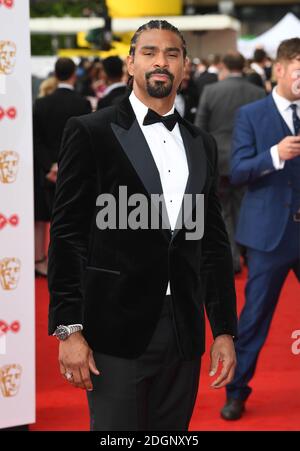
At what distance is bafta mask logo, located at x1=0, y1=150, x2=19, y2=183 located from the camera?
4039mm

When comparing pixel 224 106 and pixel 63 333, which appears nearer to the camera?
pixel 63 333

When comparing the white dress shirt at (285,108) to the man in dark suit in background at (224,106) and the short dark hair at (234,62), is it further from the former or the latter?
the short dark hair at (234,62)

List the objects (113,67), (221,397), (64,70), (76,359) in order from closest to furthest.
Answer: (76,359), (221,397), (64,70), (113,67)

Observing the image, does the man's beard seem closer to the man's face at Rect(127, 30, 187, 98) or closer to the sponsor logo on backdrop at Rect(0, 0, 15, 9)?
the man's face at Rect(127, 30, 187, 98)

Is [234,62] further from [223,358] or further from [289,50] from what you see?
[223,358]

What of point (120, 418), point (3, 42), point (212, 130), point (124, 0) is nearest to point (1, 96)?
point (3, 42)

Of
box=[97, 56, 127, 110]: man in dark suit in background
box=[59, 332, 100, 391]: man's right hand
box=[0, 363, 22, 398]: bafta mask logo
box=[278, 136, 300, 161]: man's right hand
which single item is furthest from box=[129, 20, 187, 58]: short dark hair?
box=[97, 56, 127, 110]: man in dark suit in background

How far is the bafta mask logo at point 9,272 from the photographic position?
4082mm

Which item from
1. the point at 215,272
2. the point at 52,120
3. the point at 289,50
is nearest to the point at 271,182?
the point at 289,50

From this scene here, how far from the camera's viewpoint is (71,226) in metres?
2.52

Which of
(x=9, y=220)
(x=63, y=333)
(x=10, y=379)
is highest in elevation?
(x=9, y=220)

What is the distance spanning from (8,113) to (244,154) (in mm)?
1175
